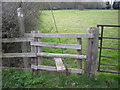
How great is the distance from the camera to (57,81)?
2924mm

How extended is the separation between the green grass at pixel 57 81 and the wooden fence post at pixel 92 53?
0.58ft

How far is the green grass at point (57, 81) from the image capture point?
2.79m

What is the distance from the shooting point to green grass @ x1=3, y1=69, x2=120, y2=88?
2.79 metres

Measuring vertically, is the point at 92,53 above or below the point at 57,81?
above

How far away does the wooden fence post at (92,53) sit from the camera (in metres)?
2.83

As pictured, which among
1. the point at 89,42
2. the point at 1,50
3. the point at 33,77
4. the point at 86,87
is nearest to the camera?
the point at 86,87

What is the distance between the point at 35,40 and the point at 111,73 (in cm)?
211

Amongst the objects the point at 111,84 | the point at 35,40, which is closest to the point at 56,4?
the point at 35,40

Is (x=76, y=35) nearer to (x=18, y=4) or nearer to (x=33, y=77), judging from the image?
(x=33, y=77)

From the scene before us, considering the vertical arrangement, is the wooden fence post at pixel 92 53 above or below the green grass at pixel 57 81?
above

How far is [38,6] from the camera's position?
186 inches

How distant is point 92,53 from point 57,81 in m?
1.04

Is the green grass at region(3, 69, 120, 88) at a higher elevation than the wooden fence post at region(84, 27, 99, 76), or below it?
below

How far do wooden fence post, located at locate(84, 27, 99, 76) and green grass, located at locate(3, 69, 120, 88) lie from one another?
18 centimetres
